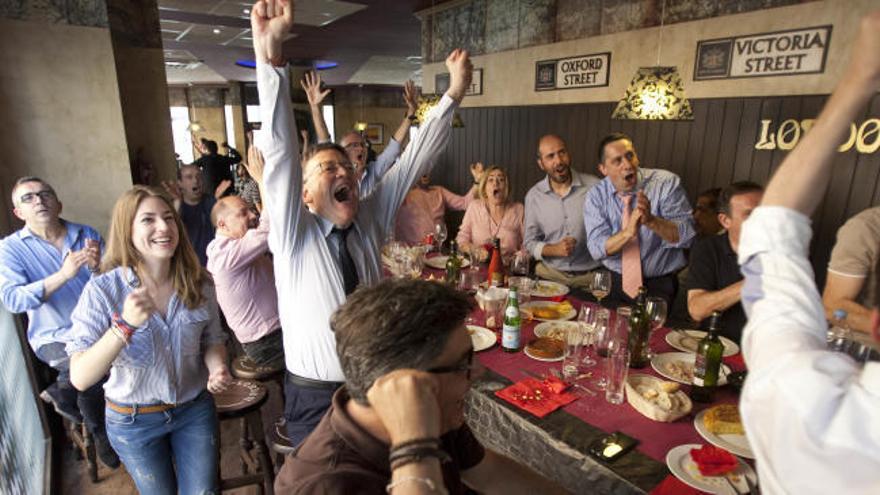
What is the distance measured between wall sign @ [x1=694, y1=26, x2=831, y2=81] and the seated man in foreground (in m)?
3.82

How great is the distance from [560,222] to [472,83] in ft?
10.0

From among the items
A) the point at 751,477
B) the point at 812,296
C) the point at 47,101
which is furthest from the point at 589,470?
the point at 47,101

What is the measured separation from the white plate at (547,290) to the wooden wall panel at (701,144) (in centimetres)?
211

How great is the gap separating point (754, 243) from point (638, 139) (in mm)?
4366

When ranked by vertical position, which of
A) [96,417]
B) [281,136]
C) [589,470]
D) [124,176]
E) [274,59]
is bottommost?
[96,417]

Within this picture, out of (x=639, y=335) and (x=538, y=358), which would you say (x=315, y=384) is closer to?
(x=538, y=358)

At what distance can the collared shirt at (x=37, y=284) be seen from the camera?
8.57ft

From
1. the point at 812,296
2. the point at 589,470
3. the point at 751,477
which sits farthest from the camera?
the point at 589,470

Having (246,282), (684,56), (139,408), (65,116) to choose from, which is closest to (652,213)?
(684,56)

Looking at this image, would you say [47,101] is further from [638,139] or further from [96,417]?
[638,139]

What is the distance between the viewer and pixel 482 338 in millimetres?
2391

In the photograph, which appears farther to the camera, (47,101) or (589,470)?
(47,101)

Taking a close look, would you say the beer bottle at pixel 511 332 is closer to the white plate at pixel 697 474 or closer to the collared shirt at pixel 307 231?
the collared shirt at pixel 307 231

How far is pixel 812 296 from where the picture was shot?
76 cm
